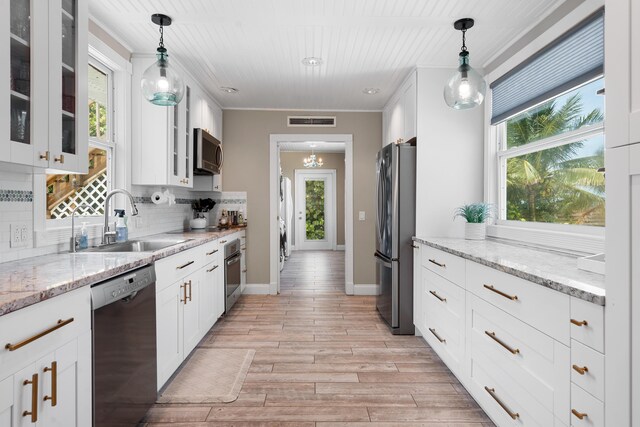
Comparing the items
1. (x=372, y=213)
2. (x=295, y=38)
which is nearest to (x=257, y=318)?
(x=372, y=213)

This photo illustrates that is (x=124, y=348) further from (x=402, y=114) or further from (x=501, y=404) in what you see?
(x=402, y=114)

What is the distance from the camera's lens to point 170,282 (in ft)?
7.46

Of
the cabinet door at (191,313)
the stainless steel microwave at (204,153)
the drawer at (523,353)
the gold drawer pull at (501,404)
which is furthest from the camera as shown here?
the stainless steel microwave at (204,153)

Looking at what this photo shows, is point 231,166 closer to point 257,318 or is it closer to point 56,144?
point 257,318

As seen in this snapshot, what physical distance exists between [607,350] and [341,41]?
2.58 metres

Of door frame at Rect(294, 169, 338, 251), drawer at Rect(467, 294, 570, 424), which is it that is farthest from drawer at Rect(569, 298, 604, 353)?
door frame at Rect(294, 169, 338, 251)

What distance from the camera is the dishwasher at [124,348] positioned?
4.94 ft

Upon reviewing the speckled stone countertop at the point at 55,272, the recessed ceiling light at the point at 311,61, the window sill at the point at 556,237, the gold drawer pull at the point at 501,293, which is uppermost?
the recessed ceiling light at the point at 311,61

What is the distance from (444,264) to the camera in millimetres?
2557

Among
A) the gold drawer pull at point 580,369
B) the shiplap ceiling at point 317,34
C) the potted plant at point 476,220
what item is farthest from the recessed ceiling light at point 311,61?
the gold drawer pull at point 580,369

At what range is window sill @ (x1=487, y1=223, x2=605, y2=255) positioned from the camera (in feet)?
6.65

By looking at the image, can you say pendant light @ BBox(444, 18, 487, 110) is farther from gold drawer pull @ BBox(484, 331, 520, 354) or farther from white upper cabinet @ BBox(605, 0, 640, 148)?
gold drawer pull @ BBox(484, 331, 520, 354)

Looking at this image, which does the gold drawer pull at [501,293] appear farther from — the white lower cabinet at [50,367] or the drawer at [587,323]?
the white lower cabinet at [50,367]

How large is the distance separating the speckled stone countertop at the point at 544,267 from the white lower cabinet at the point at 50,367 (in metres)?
1.78
